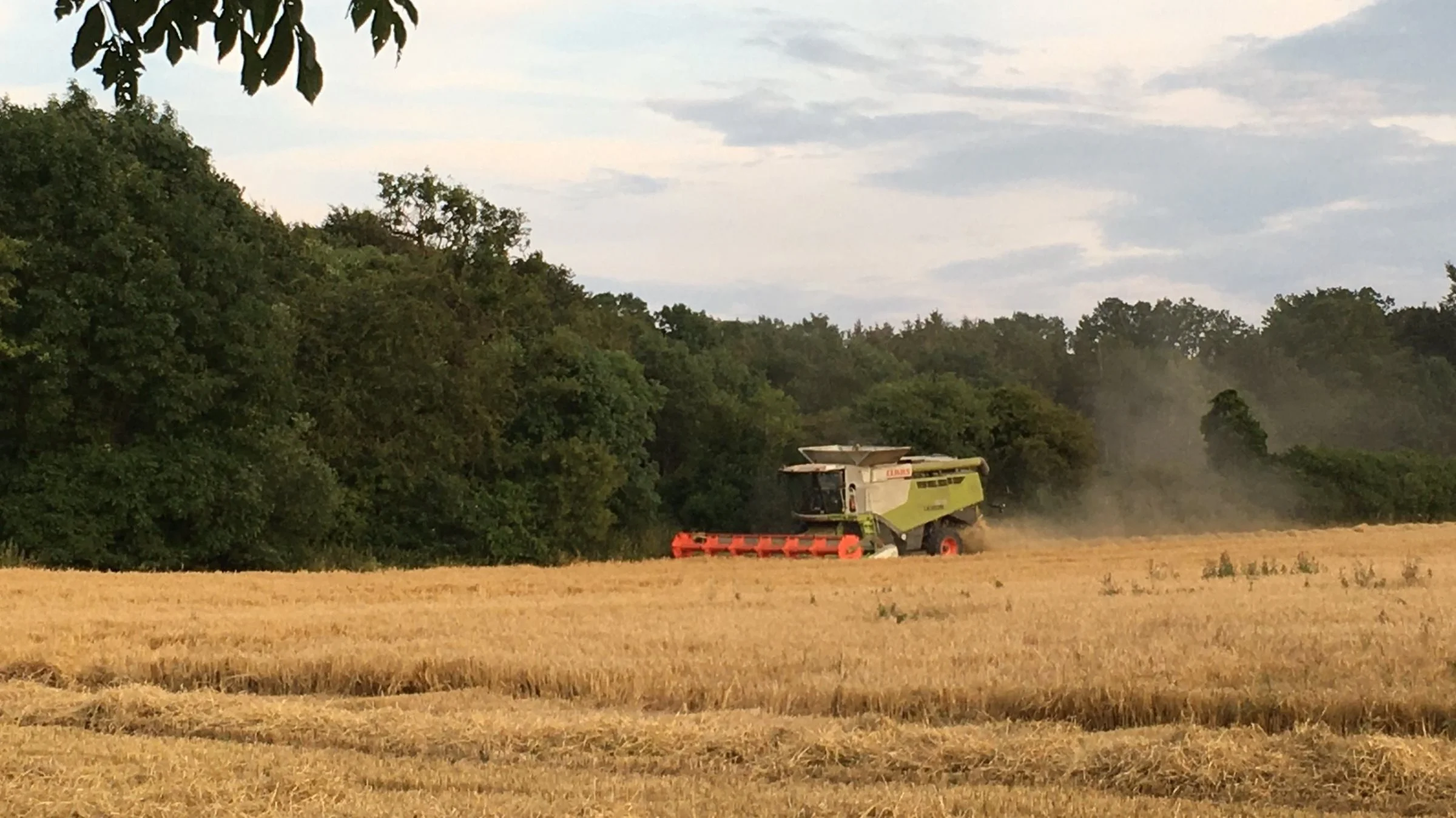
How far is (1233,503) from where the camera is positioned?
4091 centimetres

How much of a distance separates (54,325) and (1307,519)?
3341 centimetres

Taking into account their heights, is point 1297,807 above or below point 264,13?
below

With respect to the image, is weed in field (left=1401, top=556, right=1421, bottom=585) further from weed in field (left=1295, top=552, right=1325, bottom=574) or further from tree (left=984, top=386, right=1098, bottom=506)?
tree (left=984, top=386, right=1098, bottom=506)

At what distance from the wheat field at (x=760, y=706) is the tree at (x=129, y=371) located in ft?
33.4

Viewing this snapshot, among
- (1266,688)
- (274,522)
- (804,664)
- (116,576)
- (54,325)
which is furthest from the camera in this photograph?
(274,522)

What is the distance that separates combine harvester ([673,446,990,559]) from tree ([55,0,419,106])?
24724mm

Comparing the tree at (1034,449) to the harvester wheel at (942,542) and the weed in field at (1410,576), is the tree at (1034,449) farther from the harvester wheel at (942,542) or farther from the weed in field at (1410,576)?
the weed in field at (1410,576)

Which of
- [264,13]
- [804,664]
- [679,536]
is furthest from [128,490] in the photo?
[264,13]

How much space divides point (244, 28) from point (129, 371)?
79.3 feet

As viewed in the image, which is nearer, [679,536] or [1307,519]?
[679,536]

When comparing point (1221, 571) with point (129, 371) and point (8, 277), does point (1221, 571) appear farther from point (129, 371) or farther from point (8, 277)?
point (8, 277)

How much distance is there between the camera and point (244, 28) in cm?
444

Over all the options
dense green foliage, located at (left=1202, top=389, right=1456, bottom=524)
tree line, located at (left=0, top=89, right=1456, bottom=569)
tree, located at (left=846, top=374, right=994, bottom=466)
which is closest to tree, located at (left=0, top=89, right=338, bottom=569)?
tree line, located at (left=0, top=89, right=1456, bottom=569)

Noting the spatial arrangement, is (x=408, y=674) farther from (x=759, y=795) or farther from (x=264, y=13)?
(x=264, y=13)
